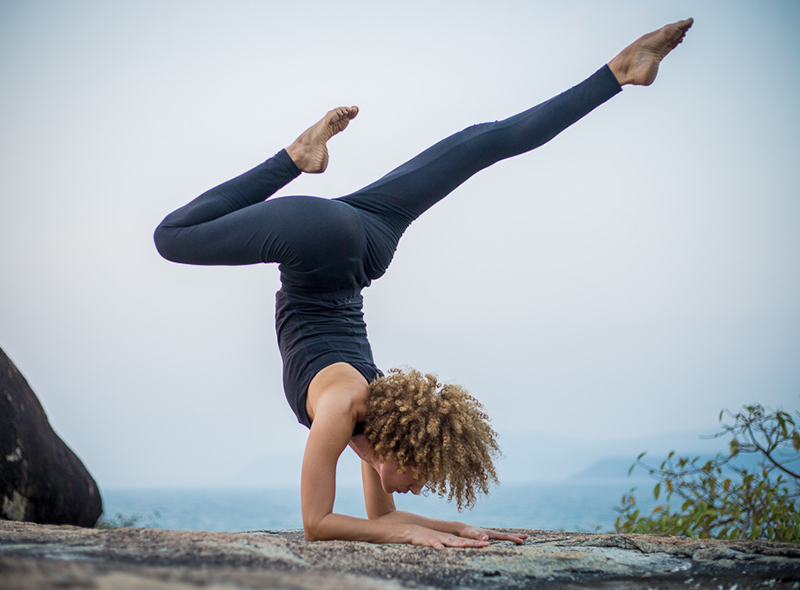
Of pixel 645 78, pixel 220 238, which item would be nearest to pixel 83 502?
pixel 220 238

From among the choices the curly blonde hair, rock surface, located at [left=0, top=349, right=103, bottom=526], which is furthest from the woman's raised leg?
rock surface, located at [left=0, top=349, right=103, bottom=526]

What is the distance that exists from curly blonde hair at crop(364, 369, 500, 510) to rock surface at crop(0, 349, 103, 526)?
6.01 feet

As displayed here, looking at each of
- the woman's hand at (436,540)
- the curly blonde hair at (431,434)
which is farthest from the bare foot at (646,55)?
the woman's hand at (436,540)

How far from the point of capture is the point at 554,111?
246 centimetres

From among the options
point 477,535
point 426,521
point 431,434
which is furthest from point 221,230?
point 477,535

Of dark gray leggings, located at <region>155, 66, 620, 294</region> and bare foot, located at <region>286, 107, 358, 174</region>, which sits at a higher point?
bare foot, located at <region>286, 107, 358, 174</region>

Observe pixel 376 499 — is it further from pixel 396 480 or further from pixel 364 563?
pixel 364 563

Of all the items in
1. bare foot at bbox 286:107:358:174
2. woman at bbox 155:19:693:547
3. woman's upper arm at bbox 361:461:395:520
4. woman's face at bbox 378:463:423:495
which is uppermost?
bare foot at bbox 286:107:358:174

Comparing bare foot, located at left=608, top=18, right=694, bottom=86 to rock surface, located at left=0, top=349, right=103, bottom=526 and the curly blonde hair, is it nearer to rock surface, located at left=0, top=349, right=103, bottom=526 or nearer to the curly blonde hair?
the curly blonde hair

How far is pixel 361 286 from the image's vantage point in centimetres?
255

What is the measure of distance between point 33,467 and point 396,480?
1.91 m

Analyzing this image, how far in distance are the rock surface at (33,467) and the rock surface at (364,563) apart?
2.96 ft

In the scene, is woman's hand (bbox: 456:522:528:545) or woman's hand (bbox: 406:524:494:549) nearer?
woman's hand (bbox: 406:524:494:549)

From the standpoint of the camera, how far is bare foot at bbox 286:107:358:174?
8.47 ft
